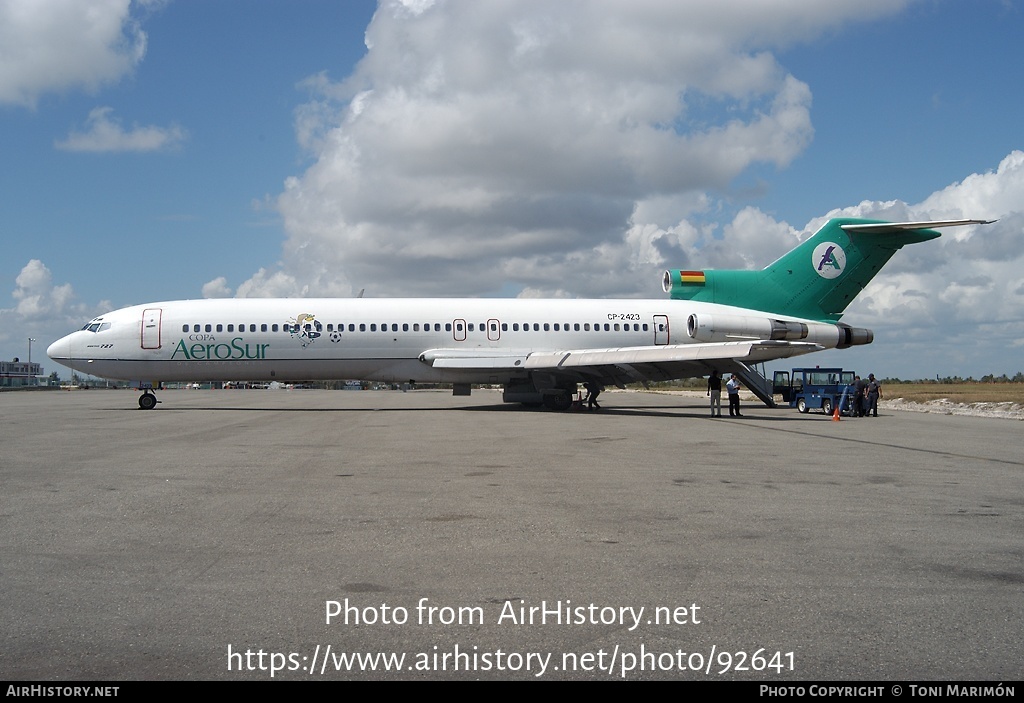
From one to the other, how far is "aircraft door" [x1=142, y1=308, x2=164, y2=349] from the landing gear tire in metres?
13.9

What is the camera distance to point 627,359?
92.1ft

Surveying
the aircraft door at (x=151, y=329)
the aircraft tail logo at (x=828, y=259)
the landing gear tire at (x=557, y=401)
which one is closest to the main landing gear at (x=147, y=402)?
the aircraft door at (x=151, y=329)

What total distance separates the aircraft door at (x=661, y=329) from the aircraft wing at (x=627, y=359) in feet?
8.35

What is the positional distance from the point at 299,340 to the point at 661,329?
13.5 meters

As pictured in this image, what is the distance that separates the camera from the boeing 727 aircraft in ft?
96.8

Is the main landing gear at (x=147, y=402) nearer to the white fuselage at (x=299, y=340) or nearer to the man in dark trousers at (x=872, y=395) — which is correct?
the white fuselage at (x=299, y=340)

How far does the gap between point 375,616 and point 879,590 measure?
11.0 ft

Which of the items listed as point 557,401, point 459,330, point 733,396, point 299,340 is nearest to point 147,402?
point 299,340

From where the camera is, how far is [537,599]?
17.9 ft

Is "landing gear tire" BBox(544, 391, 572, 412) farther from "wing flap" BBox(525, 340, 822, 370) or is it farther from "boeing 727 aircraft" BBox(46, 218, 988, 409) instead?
"wing flap" BBox(525, 340, 822, 370)

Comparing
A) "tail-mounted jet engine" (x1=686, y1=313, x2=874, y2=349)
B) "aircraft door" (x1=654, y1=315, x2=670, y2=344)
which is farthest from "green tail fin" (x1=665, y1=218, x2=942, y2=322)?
"aircraft door" (x1=654, y1=315, x2=670, y2=344)

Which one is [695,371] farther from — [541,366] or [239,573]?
[239,573]

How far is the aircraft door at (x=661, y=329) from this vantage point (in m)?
32.3
